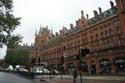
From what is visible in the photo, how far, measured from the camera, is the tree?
25938mm

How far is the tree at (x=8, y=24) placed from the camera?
25.9m

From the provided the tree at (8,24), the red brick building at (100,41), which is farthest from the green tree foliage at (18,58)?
the tree at (8,24)

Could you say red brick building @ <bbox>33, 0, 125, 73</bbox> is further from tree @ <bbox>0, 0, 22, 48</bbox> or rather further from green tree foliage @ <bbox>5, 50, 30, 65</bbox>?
green tree foliage @ <bbox>5, 50, 30, 65</bbox>

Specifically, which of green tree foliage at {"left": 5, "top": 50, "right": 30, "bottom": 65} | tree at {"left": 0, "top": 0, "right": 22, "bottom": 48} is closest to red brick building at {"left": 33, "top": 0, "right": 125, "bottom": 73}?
tree at {"left": 0, "top": 0, "right": 22, "bottom": 48}

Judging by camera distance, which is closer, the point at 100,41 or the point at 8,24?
the point at 8,24

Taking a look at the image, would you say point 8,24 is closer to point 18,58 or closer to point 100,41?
point 100,41

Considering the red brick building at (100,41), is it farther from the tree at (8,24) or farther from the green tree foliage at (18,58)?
the green tree foliage at (18,58)

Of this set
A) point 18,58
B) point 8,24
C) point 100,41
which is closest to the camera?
point 8,24

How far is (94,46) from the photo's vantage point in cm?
7150

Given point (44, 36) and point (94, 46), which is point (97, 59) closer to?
point (94, 46)

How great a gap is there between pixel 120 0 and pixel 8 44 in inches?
1607

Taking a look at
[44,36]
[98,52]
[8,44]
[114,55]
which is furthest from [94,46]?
[44,36]

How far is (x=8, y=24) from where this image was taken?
26.3 meters

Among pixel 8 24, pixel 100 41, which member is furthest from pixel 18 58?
pixel 8 24
